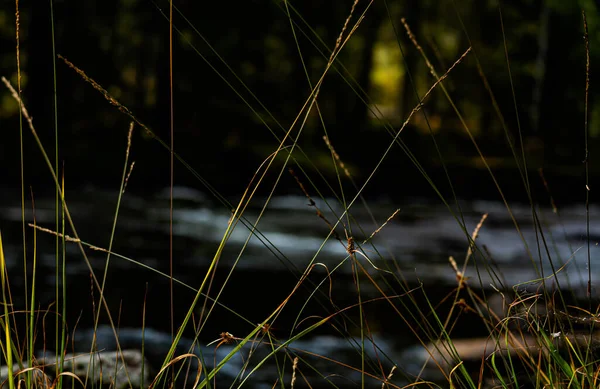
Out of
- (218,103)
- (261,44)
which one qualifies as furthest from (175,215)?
(261,44)

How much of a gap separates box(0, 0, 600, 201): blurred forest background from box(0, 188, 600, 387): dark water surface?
1.24 meters

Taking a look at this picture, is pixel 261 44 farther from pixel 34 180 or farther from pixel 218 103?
pixel 34 180

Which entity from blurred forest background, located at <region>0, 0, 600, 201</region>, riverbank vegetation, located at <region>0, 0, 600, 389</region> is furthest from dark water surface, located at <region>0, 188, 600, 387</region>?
blurred forest background, located at <region>0, 0, 600, 201</region>

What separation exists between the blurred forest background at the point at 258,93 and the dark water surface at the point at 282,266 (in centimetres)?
124

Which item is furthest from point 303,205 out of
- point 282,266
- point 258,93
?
point 258,93

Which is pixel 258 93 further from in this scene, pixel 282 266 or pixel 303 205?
pixel 282 266

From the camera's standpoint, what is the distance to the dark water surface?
128 inches

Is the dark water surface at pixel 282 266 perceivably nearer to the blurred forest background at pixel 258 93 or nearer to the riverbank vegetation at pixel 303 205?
the riverbank vegetation at pixel 303 205

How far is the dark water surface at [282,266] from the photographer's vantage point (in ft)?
10.7

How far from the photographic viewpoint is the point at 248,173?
1247 centimetres

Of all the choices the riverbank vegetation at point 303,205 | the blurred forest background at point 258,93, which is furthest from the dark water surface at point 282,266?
the blurred forest background at point 258,93

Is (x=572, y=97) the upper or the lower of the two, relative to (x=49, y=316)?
lower

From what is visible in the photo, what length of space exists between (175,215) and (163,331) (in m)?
5.48

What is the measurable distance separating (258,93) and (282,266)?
11796mm
